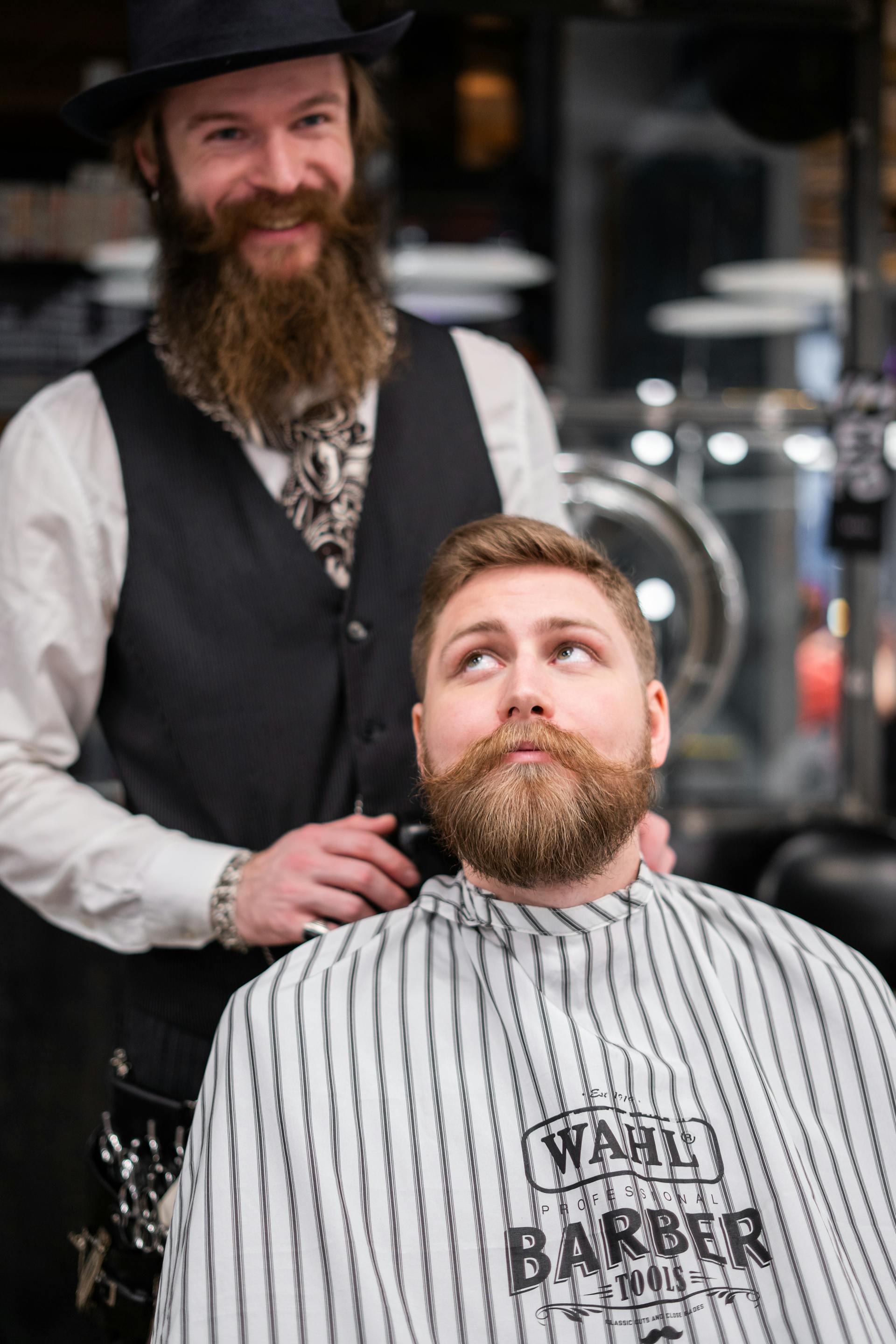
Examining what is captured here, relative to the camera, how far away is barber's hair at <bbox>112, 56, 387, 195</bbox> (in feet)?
5.88

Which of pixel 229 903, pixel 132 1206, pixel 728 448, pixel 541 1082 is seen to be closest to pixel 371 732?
pixel 229 903

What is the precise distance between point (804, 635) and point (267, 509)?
272 cm

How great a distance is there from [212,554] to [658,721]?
633mm

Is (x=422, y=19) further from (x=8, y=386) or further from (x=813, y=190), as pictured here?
(x=8, y=386)

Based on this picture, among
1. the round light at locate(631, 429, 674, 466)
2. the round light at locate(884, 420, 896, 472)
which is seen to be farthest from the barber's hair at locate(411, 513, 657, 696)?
the round light at locate(631, 429, 674, 466)

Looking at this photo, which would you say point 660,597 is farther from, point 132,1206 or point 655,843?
point 132,1206

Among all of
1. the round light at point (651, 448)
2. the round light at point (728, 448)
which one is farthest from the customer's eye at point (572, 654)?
the round light at point (651, 448)

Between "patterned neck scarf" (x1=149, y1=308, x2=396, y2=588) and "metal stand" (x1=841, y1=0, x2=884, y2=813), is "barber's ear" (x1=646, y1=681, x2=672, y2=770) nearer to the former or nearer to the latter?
"patterned neck scarf" (x1=149, y1=308, x2=396, y2=588)

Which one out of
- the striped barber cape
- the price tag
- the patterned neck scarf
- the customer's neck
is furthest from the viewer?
the price tag

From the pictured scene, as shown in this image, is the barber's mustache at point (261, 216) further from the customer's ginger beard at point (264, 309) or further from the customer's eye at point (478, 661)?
the customer's eye at point (478, 661)

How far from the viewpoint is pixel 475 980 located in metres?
1.45

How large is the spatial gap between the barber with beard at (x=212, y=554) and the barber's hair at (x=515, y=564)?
0.65ft

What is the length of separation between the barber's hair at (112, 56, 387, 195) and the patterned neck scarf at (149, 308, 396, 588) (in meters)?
0.25

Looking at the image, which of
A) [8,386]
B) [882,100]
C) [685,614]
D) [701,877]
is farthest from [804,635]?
[8,386]
